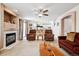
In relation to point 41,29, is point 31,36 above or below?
below

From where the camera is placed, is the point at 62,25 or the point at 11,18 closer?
the point at 11,18

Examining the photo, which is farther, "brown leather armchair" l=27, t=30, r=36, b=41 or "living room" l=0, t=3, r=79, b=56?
"brown leather armchair" l=27, t=30, r=36, b=41

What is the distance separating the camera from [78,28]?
5.53 m

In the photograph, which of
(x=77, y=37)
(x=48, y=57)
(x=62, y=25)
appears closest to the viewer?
(x=48, y=57)

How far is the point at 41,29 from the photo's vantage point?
9312 mm

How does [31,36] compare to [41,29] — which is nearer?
[41,29]

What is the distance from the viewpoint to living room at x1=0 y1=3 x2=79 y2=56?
502cm

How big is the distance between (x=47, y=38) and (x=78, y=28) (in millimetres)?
4113

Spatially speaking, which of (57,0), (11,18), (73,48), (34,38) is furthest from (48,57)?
(34,38)

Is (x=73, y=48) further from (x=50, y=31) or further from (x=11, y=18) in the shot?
(x=50, y=31)

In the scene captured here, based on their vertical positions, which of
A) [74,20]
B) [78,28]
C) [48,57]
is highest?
[74,20]

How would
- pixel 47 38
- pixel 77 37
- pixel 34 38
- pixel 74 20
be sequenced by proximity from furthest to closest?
pixel 34 38 → pixel 47 38 → pixel 74 20 → pixel 77 37

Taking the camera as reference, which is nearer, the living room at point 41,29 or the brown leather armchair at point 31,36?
the living room at point 41,29

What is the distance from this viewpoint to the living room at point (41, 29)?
502 centimetres
